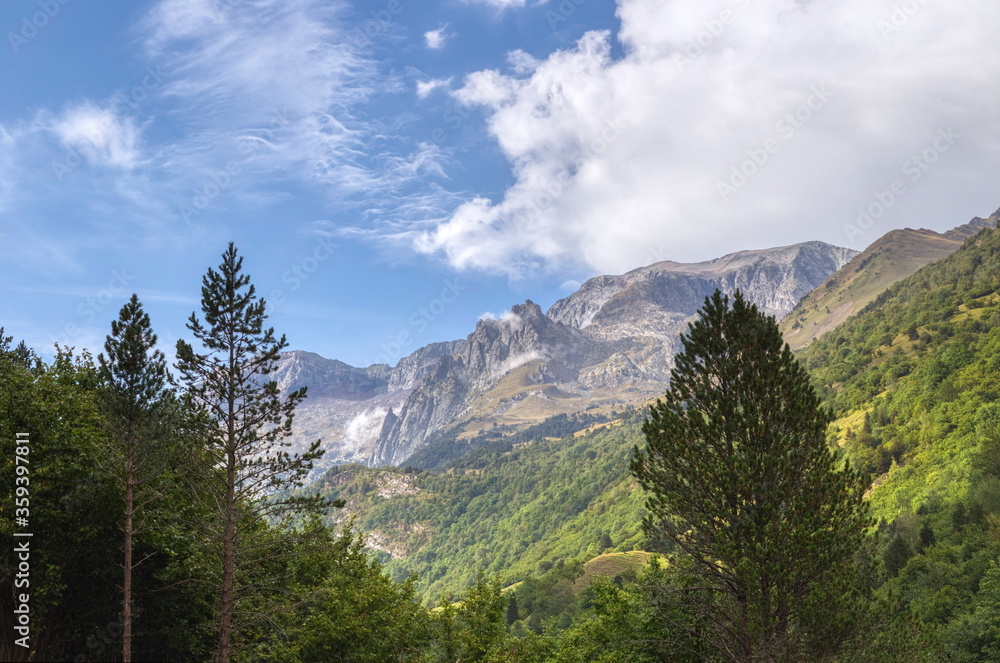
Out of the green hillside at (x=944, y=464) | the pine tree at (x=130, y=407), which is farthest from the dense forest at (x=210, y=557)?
the green hillside at (x=944, y=464)

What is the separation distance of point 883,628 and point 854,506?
16.6ft

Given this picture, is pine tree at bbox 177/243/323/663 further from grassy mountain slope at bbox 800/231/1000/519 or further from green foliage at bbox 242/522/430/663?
grassy mountain slope at bbox 800/231/1000/519

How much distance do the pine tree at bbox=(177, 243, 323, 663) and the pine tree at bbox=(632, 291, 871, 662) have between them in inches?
643

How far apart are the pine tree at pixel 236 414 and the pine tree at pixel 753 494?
643 inches

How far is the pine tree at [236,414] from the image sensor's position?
24.5 meters

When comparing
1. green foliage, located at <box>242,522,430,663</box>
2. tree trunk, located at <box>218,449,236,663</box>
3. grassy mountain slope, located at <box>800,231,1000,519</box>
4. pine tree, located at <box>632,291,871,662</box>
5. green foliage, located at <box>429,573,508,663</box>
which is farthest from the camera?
grassy mountain slope, located at <box>800,231,1000,519</box>

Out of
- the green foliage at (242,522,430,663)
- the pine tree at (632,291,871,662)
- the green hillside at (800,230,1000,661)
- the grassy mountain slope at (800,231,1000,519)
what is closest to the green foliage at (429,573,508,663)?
the green foliage at (242,522,430,663)

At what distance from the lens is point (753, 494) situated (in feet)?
74.4

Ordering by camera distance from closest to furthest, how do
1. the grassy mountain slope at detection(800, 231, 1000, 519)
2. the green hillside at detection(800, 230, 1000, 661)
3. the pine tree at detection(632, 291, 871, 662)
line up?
the pine tree at detection(632, 291, 871, 662) < the green hillside at detection(800, 230, 1000, 661) < the grassy mountain slope at detection(800, 231, 1000, 519)

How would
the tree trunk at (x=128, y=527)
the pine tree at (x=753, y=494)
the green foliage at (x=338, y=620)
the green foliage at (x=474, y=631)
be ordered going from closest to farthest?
the pine tree at (x=753, y=494) < the tree trunk at (x=128, y=527) < the green foliage at (x=338, y=620) < the green foliage at (x=474, y=631)

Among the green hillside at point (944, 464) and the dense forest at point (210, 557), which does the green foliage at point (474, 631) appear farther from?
the green hillside at point (944, 464)

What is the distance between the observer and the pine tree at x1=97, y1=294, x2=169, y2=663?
24.0 meters

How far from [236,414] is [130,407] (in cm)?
444

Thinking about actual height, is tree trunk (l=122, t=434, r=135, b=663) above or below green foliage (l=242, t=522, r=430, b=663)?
above
